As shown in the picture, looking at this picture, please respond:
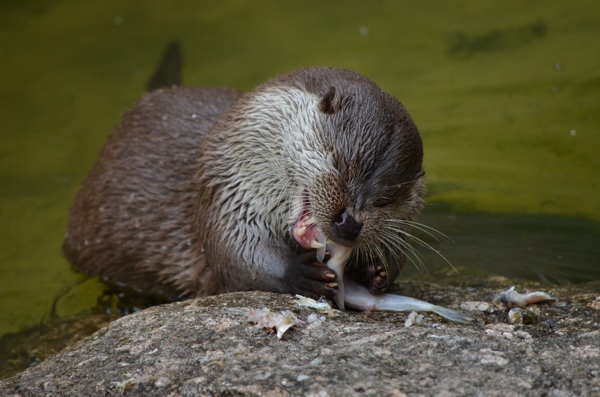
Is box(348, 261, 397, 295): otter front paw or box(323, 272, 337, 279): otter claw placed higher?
box(323, 272, 337, 279): otter claw

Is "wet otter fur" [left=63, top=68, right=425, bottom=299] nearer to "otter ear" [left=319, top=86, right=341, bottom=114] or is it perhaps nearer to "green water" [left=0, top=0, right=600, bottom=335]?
"otter ear" [left=319, top=86, right=341, bottom=114]

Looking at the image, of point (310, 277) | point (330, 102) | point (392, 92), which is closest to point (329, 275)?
point (310, 277)

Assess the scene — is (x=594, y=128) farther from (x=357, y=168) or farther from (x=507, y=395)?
(x=507, y=395)

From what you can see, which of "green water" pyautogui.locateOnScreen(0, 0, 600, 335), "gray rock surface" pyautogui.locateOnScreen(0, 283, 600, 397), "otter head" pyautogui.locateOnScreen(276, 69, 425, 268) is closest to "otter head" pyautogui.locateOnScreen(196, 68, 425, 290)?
"otter head" pyautogui.locateOnScreen(276, 69, 425, 268)

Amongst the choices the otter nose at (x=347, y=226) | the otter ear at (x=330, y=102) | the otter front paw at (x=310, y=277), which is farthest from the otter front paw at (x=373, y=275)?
the otter ear at (x=330, y=102)

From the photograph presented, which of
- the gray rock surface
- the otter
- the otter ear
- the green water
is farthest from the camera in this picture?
the green water

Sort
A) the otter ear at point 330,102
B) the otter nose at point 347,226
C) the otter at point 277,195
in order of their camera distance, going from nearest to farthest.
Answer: the otter nose at point 347,226 < the otter at point 277,195 < the otter ear at point 330,102

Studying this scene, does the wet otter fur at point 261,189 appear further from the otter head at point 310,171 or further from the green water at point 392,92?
the green water at point 392,92

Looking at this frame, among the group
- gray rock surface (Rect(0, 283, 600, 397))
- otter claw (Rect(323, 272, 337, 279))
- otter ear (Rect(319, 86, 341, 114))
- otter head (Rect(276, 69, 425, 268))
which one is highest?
otter ear (Rect(319, 86, 341, 114))

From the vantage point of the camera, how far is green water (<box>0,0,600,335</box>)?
3951 mm

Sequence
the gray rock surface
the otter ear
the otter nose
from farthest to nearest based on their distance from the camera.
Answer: the otter ear
the otter nose
the gray rock surface

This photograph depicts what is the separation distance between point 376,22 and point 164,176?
2.96m

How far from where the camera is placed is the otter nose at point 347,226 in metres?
2.50

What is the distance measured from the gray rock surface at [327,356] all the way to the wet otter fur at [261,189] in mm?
320
